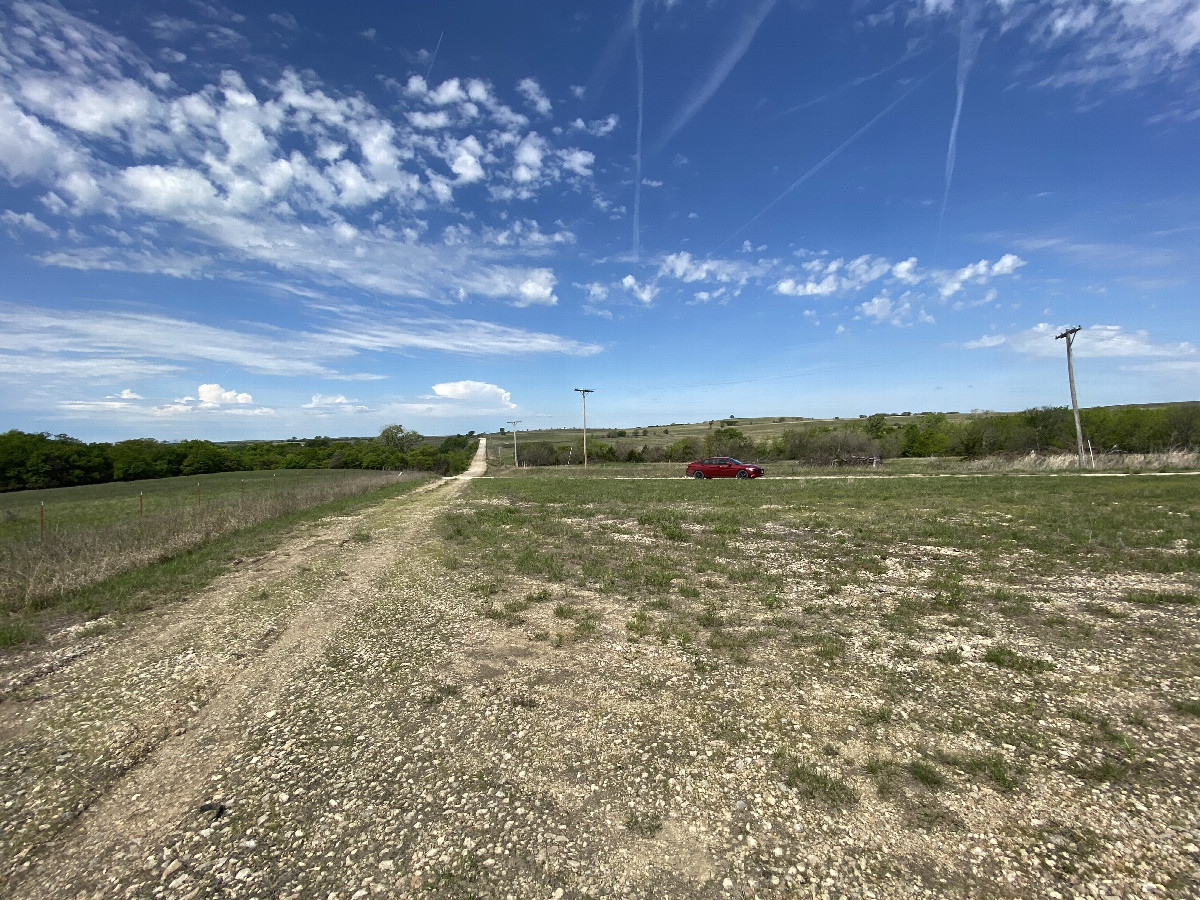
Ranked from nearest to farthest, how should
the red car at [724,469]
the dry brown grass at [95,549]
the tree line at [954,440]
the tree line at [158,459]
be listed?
the dry brown grass at [95,549]
the red car at [724,469]
the tree line at [954,440]
the tree line at [158,459]

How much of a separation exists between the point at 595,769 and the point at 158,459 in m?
78.5

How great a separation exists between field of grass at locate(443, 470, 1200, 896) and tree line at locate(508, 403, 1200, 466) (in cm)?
Result: 3657

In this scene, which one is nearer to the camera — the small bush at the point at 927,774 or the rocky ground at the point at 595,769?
the rocky ground at the point at 595,769

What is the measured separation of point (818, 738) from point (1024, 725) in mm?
1934

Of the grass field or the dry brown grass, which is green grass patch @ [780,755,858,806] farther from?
the grass field

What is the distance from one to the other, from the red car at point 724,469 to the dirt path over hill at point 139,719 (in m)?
27.5

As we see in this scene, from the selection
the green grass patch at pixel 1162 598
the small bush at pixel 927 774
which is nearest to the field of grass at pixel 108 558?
the small bush at pixel 927 774

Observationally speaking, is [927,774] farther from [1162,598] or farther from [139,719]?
[139,719]

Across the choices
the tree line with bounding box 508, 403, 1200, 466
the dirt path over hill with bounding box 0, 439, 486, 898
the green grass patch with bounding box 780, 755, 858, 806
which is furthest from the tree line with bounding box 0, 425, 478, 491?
the green grass patch with bounding box 780, 755, 858, 806

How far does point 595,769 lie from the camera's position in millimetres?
4164

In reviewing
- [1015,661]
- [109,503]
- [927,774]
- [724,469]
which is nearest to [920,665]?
[1015,661]

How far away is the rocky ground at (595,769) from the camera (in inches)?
124

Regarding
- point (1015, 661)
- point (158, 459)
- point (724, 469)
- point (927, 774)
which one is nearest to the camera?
point (927, 774)

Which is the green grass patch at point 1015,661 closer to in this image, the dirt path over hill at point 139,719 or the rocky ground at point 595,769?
the rocky ground at point 595,769
